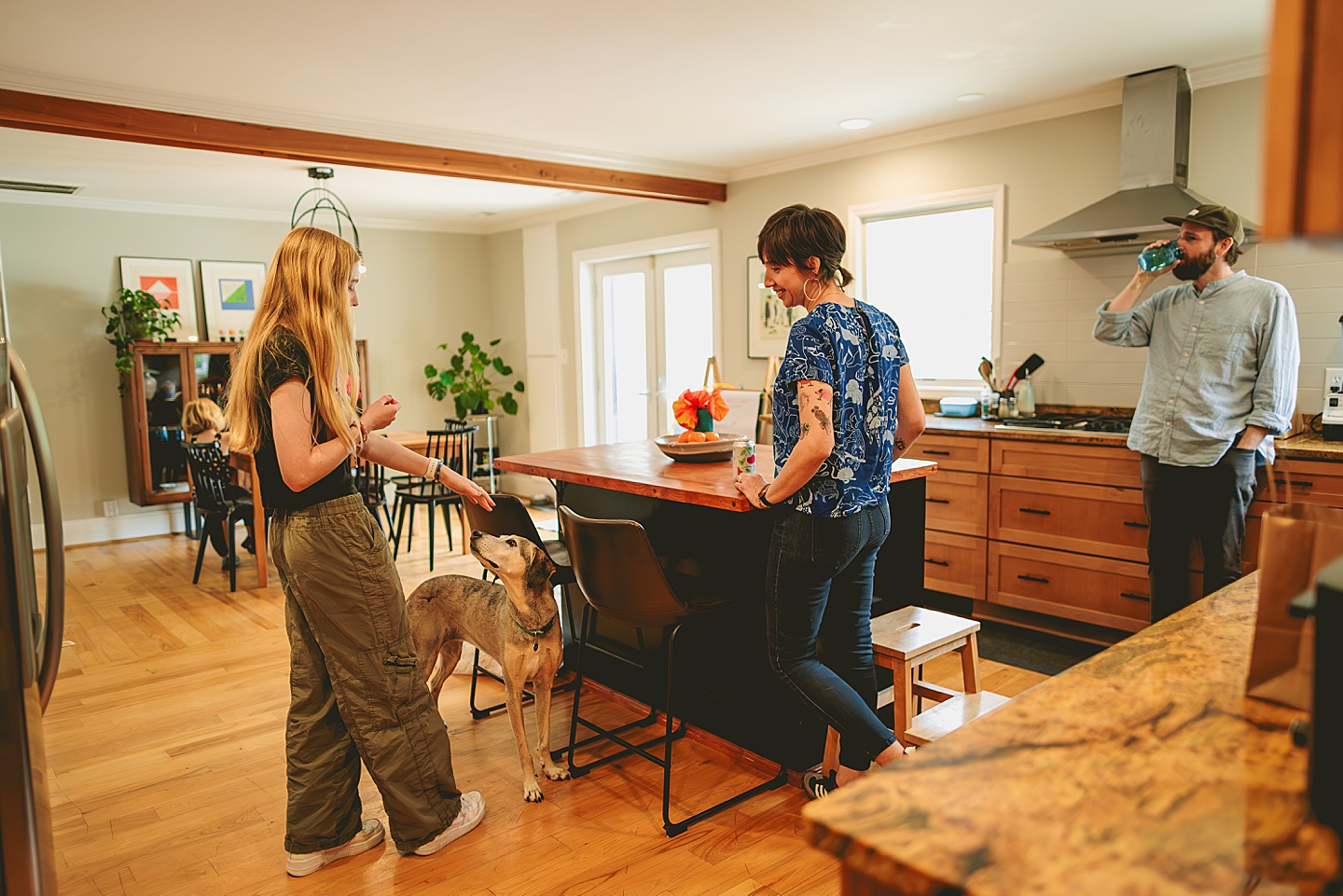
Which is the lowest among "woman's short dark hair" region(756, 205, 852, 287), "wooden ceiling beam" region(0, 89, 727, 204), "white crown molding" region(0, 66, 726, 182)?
"woman's short dark hair" region(756, 205, 852, 287)

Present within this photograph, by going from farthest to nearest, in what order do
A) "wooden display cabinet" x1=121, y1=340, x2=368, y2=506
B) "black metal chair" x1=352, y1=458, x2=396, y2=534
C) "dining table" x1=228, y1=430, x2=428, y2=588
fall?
"wooden display cabinet" x1=121, y1=340, x2=368, y2=506 → "black metal chair" x1=352, y1=458, x2=396, y2=534 → "dining table" x1=228, y1=430, x2=428, y2=588

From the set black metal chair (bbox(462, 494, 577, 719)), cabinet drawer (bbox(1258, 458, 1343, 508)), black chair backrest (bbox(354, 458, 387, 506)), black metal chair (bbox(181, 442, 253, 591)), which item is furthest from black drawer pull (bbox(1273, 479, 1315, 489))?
black metal chair (bbox(181, 442, 253, 591))

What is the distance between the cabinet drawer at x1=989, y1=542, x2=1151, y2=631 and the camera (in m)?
3.67

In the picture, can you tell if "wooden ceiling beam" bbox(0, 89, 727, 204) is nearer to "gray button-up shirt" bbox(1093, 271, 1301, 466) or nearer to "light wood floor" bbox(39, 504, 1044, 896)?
"light wood floor" bbox(39, 504, 1044, 896)

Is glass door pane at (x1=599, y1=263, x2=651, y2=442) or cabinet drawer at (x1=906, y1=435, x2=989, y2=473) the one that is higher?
glass door pane at (x1=599, y1=263, x2=651, y2=442)

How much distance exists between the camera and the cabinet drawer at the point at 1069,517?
367 cm

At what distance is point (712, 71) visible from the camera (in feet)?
12.5

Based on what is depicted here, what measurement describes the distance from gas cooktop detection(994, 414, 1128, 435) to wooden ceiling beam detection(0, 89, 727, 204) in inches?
109

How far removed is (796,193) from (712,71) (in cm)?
192

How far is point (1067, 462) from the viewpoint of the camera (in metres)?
3.82

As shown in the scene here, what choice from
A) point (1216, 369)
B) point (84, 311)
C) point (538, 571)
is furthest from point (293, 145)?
point (1216, 369)

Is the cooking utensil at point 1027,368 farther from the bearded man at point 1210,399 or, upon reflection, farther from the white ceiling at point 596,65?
the white ceiling at point 596,65

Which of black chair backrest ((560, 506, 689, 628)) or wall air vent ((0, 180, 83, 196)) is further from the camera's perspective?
wall air vent ((0, 180, 83, 196))

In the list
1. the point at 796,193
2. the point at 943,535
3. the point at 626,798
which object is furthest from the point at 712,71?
the point at 626,798
